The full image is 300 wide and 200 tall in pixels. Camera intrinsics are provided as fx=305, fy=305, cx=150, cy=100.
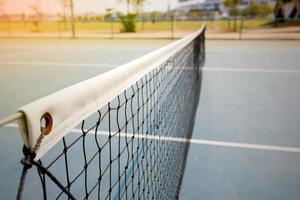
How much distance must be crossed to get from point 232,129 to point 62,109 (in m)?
3.34

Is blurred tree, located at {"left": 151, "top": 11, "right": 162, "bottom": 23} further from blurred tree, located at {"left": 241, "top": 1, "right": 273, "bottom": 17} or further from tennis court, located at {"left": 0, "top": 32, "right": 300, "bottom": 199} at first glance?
tennis court, located at {"left": 0, "top": 32, "right": 300, "bottom": 199}

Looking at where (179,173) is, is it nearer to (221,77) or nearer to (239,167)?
(239,167)

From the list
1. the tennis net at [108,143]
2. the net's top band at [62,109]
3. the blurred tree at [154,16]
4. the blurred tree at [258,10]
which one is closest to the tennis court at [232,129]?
the tennis net at [108,143]

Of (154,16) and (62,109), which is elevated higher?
(154,16)

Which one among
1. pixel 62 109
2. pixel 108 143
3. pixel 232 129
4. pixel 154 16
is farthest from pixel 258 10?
pixel 62 109

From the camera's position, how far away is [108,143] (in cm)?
344

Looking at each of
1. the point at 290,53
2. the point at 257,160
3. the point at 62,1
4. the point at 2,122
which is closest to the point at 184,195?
the point at 257,160

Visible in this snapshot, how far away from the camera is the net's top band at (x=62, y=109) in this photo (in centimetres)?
68

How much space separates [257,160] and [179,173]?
2.82ft

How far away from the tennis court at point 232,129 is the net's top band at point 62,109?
1.59 meters

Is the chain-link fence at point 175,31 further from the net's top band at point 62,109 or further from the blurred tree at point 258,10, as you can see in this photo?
the net's top band at point 62,109

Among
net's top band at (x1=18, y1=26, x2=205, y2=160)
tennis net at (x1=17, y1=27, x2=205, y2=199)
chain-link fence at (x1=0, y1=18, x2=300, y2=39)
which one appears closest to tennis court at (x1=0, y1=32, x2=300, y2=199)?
tennis net at (x1=17, y1=27, x2=205, y2=199)

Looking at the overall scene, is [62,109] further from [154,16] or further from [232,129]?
[154,16]

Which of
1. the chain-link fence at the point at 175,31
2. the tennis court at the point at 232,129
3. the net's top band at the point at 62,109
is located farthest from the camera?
the chain-link fence at the point at 175,31
